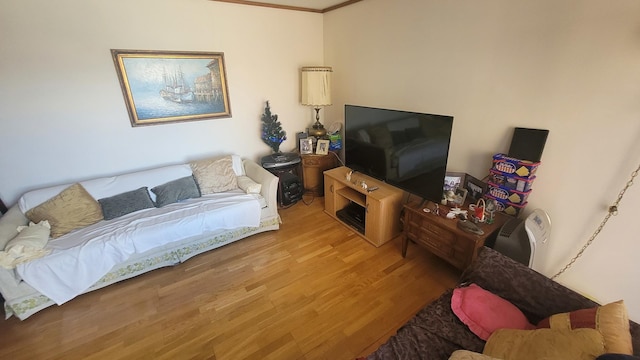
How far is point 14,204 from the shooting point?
2311mm

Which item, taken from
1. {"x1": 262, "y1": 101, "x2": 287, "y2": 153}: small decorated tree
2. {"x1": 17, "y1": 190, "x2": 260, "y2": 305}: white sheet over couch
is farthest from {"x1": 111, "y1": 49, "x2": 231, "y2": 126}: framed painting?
{"x1": 17, "y1": 190, "x2": 260, "y2": 305}: white sheet over couch

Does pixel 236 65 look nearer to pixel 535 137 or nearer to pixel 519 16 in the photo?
pixel 519 16

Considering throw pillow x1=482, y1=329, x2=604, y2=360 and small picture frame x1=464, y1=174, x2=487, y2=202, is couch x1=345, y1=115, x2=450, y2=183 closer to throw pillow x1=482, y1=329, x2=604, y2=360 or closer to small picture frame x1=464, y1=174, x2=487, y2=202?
small picture frame x1=464, y1=174, x2=487, y2=202

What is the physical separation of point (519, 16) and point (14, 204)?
166 inches

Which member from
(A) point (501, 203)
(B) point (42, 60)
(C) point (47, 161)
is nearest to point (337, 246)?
(A) point (501, 203)

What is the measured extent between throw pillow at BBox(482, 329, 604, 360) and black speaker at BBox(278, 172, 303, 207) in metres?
2.42

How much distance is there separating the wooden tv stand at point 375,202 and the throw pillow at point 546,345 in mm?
1306

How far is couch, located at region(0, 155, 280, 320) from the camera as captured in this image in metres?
1.82

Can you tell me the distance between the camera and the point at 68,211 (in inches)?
85.7

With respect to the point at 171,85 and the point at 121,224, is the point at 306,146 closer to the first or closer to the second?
the point at 171,85

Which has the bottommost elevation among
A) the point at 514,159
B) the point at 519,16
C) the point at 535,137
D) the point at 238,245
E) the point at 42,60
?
the point at 238,245

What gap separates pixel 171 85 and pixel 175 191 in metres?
1.09

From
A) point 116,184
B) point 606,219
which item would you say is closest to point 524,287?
point 606,219

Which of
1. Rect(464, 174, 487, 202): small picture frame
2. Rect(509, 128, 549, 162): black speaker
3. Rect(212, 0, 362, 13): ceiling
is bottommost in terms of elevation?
Rect(464, 174, 487, 202): small picture frame
